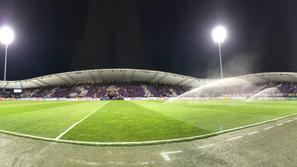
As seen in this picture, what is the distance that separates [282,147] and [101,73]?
7393 cm

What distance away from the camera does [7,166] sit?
13.4 ft

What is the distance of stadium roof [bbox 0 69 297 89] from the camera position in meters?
71.3

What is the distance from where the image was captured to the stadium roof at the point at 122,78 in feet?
234

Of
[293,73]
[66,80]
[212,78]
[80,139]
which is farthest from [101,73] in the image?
[80,139]

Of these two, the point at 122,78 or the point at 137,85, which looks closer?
the point at 122,78

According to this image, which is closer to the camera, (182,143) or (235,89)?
(182,143)

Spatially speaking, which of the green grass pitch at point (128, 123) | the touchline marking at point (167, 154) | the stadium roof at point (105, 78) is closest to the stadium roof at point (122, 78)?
the stadium roof at point (105, 78)

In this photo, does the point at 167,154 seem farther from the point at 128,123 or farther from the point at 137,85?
the point at 137,85

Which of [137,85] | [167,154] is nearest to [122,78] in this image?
[137,85]

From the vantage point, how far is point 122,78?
82875 mm

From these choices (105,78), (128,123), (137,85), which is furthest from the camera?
(137,85)

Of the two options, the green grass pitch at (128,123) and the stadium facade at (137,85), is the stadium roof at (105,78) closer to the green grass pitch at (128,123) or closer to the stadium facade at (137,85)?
the stadium facade at (137,85)

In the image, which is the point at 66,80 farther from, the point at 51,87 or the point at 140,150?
the point at 140,150

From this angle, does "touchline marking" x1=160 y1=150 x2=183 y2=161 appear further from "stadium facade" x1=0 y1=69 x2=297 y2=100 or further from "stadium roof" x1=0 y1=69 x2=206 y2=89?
"stadium roof" x1=0 y1=69 x2=206 y2=89
